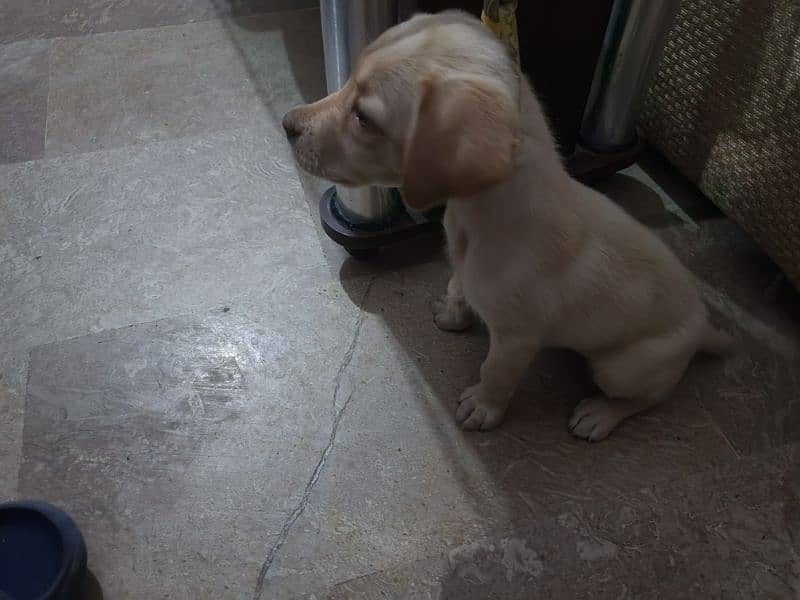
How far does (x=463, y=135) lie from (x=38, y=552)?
1081mm

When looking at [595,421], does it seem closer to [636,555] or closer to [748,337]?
[636,555]

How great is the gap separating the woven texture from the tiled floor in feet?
0.53

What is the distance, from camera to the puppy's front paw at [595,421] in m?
1.45

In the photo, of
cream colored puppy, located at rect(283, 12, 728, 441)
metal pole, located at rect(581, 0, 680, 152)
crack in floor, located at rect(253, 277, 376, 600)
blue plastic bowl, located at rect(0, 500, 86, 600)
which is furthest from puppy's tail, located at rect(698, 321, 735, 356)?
blue plastic bowl, located at rect(0, 500, 86, 600)

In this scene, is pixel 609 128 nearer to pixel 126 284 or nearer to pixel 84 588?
pixel 126 284

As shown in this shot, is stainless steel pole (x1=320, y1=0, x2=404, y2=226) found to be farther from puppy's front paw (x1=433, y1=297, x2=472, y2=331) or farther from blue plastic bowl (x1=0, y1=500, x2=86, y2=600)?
blue plastic bowl (x1=0, y1=500, x2=86, y2=600)

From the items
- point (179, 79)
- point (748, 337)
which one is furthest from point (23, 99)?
point (748, 337)

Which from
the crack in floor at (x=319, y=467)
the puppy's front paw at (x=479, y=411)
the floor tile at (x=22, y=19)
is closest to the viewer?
the crack in floor at (x=319, y=467)

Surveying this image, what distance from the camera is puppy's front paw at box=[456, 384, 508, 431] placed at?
1446mm

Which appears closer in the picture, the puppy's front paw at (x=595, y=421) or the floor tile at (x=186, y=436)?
the floor tile at (x=186, y=436)

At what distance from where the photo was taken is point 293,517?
53.4 inches

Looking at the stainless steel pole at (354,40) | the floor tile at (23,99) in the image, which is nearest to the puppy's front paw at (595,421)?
the stainless steel pole at (354,40)

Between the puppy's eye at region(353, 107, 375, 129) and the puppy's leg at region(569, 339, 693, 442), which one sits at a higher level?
the puppy's eye at region(353, 107, 375, 129)

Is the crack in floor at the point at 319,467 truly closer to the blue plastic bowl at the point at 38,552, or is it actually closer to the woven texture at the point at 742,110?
the blue plastic bowl at the point at 38,552
